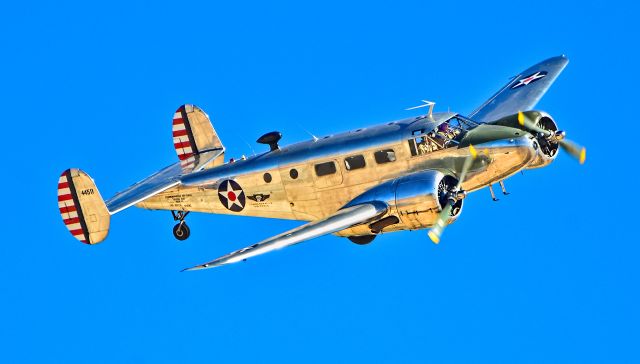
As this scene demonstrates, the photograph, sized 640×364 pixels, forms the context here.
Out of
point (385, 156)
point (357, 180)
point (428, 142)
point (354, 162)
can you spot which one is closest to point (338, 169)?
point (354, 162)

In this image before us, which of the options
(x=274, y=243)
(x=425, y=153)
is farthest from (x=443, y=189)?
(x=274, y=243)

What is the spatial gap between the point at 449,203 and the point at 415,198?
89 cm

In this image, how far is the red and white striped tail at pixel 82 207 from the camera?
138 ft

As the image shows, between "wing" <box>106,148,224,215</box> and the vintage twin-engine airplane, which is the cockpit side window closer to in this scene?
the vintage twin-engine airplane

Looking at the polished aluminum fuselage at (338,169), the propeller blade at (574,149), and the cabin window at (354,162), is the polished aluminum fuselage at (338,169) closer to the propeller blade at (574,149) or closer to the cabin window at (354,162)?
the cabin window at (354,162)

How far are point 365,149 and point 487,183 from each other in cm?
333

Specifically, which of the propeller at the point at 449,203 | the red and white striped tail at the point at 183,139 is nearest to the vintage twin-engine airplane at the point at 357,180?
the propeller at the point at 449,203

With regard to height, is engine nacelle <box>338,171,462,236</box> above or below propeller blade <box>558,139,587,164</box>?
below

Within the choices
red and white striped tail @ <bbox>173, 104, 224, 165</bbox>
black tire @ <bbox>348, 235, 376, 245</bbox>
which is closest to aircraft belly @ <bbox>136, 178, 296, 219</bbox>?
black tire @ <bbox>348, 235, 376, 245</bbox>

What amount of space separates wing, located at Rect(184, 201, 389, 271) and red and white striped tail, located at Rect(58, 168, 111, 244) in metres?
5.54

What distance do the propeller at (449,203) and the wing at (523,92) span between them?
4.09m

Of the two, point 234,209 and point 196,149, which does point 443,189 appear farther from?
point 196,149

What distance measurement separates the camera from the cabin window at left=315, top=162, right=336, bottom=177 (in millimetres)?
41031

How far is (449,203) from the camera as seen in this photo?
39.3 meters
